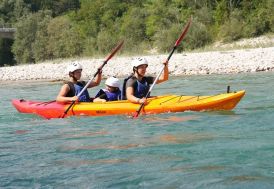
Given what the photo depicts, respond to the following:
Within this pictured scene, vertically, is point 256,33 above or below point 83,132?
below

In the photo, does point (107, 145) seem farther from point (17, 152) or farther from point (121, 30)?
point (121, 30)

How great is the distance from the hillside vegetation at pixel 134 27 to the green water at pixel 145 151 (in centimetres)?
2446

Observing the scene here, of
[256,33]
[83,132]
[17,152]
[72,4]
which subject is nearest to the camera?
[17,152]

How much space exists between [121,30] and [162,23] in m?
5.96

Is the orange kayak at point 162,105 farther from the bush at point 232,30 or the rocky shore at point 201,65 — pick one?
the bush at point 232,30

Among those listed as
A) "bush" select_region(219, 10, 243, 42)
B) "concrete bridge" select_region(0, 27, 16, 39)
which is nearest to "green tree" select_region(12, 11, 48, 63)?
"concrete bridge" select_region(0, 27, 16, 39)

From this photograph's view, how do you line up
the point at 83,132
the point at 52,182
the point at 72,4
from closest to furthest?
the point at 52,182 → the point at 83,132 → the point at 72,4

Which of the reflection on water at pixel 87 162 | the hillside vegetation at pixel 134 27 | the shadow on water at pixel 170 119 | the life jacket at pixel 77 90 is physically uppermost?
the reflection on water at pixel 87 162

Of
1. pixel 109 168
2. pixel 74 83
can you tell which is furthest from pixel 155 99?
pixel 109 168

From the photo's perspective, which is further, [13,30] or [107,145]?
[13,30]

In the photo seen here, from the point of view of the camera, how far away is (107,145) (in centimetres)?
605

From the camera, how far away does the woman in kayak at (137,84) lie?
8309mm

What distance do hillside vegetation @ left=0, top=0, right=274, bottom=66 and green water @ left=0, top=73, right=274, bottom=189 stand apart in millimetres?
24457

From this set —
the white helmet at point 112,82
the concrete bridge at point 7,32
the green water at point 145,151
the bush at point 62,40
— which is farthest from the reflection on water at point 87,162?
the concrete bridge at point 7,32
